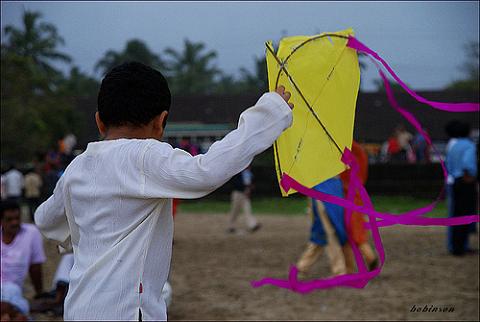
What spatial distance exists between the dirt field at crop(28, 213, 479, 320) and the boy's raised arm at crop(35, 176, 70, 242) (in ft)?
12.4

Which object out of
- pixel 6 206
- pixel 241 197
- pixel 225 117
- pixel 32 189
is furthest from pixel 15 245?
pixel 225 117

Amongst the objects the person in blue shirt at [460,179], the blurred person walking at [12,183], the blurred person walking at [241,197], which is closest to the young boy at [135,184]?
the person in blue shirt at [460,179]

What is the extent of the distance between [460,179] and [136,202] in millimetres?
8217

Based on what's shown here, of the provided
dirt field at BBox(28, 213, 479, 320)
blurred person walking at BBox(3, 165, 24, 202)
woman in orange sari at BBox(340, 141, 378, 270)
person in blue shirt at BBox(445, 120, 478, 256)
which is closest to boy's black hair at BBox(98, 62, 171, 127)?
dirt field at BBox(28, 213, 479, 320)

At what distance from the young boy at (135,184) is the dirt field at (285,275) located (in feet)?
13.6

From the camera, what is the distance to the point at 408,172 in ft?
60.8

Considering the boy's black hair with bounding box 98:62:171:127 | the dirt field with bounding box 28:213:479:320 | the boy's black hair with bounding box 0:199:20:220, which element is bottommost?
the dirt field with bounding box 28:213:479:320

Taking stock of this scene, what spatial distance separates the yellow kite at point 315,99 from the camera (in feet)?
8.35

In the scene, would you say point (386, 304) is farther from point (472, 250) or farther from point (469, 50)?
point (472, 250)

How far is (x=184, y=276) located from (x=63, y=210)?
592 cm

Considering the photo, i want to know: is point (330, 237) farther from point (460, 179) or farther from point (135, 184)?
point (135, 184)

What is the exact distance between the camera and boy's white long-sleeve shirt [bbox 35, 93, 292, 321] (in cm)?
215

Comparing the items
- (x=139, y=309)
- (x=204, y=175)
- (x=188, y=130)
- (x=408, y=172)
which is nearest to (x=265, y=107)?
(x=204, y=175)

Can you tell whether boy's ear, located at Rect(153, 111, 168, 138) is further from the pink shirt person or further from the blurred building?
the blurred building
